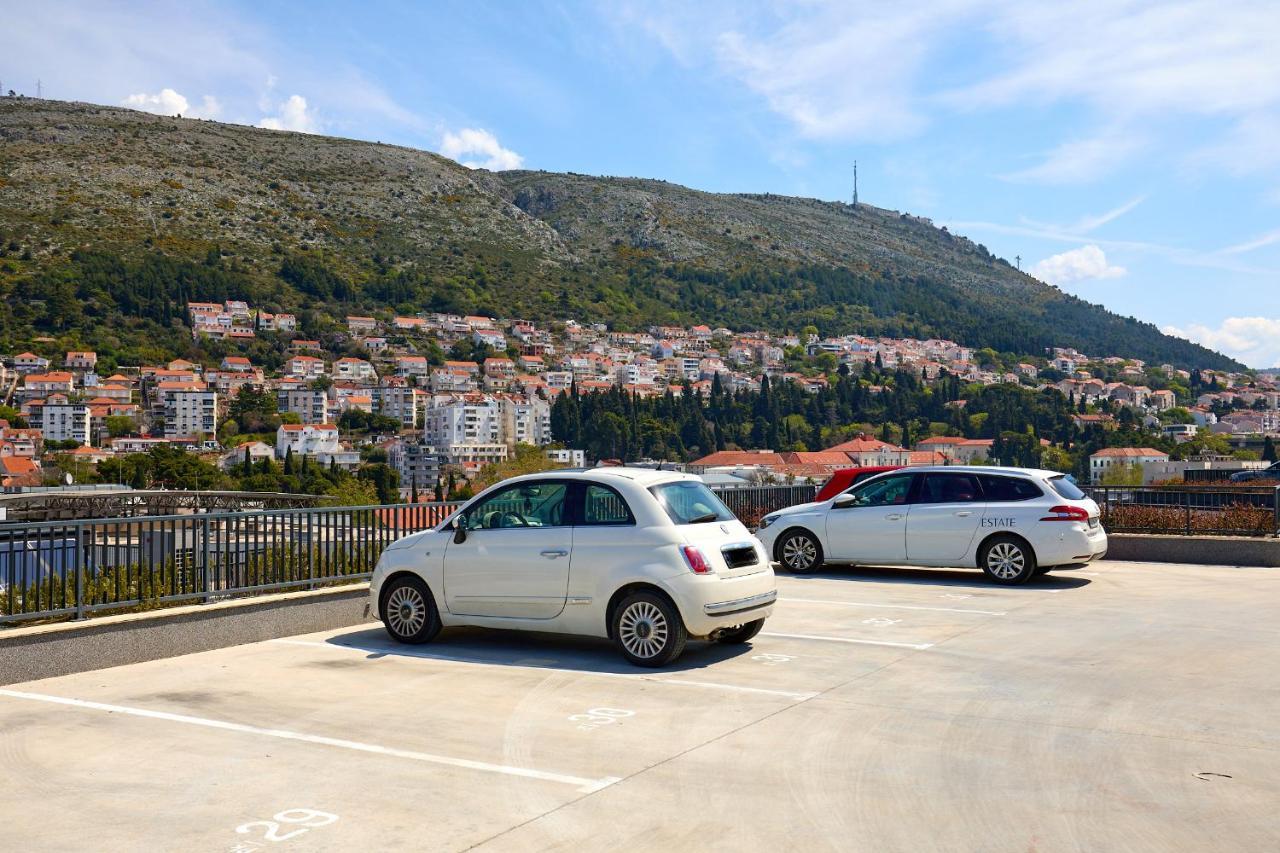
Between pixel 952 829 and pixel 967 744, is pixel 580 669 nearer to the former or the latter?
pixel 967 744

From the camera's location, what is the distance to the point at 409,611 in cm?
970

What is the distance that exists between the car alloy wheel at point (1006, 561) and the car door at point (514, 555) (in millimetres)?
6959

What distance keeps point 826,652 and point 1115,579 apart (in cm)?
704

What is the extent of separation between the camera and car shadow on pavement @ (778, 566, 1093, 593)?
1370 centimetres

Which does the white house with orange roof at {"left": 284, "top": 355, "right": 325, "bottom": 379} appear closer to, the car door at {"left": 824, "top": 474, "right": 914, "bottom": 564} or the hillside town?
the hillside town

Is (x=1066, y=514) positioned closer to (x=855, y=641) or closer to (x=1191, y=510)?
(x=855, y=641)

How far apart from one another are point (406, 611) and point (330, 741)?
3.27 m

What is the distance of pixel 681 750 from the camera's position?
623 centimetres

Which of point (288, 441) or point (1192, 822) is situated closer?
point (1192, 822)

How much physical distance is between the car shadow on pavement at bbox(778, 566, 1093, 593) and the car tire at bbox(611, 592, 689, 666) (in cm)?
626

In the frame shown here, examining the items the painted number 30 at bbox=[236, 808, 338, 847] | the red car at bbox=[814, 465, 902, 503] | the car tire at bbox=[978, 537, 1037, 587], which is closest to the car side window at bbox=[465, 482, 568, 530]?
the painted number 30 at bbox=[236, 808, 338, 847]

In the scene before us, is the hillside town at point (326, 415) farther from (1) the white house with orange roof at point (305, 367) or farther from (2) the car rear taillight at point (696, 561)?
(2) the car rear taillight at point (696, 561)

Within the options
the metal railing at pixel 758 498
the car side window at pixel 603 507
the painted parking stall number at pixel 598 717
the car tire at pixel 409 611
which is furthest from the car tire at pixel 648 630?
the metal railing at pixel 758 498

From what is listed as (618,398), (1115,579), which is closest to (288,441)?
(618,398)
